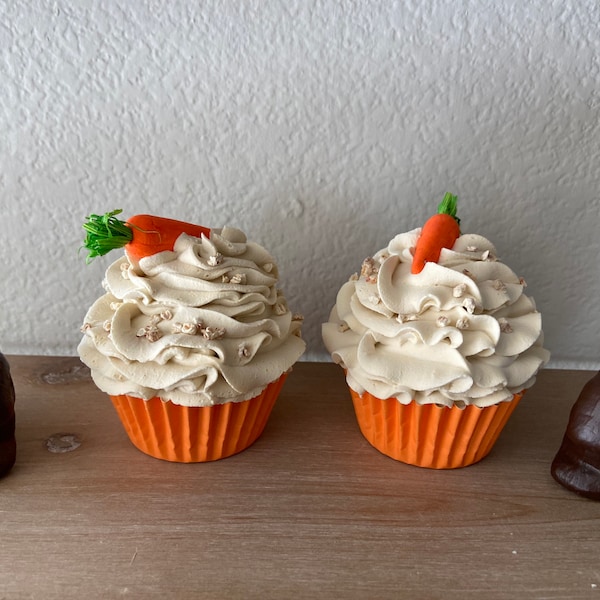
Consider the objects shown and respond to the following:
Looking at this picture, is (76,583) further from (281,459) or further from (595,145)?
(595,145)

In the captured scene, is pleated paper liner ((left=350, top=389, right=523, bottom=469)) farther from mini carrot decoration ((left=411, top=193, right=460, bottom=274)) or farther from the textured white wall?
the textured white wall

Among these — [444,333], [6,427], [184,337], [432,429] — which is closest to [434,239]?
[444,333]

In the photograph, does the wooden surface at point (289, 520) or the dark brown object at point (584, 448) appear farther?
the dark brown object at point (584, 448)

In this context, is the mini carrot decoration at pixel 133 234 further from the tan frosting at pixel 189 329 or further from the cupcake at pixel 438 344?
the cupcake at pixel 438 344

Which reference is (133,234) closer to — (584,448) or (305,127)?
(305,127)

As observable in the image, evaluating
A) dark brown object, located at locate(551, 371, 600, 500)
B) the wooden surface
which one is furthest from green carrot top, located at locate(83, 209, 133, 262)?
dark brown object, located at locate(551, 371, 600, 500)

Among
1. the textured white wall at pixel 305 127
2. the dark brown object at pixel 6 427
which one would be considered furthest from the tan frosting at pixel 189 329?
the textured white wall at pixel 305 127
